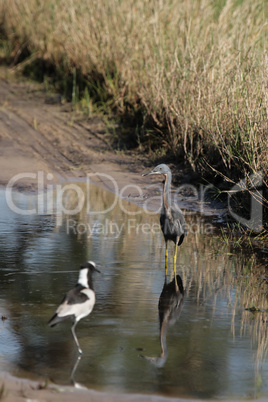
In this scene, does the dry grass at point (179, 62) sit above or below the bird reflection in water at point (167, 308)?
above

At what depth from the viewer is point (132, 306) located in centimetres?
528

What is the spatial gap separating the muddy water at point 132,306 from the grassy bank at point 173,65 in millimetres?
1272

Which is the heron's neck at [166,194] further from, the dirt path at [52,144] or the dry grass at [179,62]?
the dirt path at [52,144]

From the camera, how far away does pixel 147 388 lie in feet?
12.9

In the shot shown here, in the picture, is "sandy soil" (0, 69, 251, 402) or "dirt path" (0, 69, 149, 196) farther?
"dirt path" (0, 69, 149, 196)

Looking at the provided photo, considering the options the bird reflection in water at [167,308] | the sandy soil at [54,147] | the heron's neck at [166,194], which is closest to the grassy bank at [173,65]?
the sandy soil at [54,147]

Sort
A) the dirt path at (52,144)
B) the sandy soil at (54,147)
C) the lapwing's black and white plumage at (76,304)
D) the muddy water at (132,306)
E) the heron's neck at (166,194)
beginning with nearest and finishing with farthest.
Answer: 1. the muddy water at (132,306)
2. the lapwing's black and white plumage at (76,304)
3. the heron's neck at (166,194)
4. the sandy soil at (54,147)
5. the dirt path at (52,144)

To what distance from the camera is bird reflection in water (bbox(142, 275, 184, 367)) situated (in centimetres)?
435

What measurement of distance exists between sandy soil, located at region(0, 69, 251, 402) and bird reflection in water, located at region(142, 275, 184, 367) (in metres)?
3.01

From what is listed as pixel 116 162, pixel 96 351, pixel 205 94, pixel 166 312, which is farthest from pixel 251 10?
pixel 96 351

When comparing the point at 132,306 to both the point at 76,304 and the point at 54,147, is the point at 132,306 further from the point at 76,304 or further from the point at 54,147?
the point at 54,147

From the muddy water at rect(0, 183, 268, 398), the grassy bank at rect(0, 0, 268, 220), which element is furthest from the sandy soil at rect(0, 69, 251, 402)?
the muddy water at rect(0, 183, 268, 398)

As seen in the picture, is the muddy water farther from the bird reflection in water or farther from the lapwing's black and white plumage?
the lapwing's black and white plumage

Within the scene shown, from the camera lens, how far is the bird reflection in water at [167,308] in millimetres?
4353
